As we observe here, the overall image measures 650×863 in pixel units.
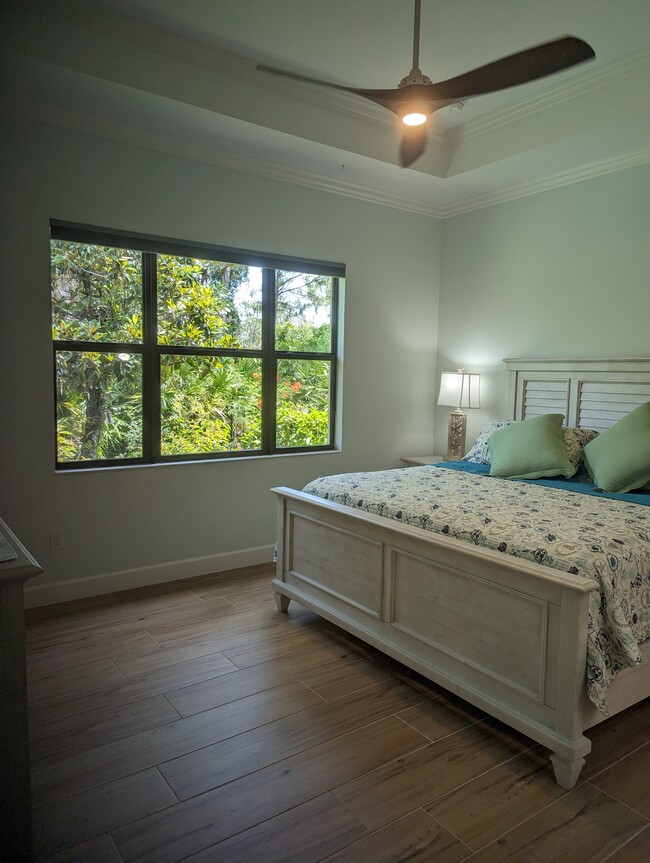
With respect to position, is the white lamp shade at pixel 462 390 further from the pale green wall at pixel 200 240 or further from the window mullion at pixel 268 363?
the window mullion at pixel 268 363

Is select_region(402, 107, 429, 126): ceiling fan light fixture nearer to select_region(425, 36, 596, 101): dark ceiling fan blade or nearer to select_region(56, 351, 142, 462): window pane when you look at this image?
select_region(425, 36, 596, 101): dark ceiling fan blade

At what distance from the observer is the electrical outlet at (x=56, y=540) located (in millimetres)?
3369

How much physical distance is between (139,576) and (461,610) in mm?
2173

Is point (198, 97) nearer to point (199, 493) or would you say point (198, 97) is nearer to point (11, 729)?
point (199, 493)

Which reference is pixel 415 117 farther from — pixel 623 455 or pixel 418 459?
pixel 418 459

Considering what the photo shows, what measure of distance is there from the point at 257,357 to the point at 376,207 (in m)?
1.54

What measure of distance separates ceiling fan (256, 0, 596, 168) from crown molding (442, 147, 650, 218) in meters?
1.95

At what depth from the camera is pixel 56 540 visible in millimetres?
3383

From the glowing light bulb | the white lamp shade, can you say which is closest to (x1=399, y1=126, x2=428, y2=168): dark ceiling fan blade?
the glowing light bulb

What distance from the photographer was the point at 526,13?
9.00 feet

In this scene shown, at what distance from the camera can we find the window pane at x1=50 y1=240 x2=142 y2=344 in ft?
11.1

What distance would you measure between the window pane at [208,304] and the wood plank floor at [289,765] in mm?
1876

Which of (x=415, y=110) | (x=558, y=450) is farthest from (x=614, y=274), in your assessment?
(x=415, y=110)

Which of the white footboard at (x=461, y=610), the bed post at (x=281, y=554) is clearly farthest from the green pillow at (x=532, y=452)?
the bed post at (x=281, y=554)
